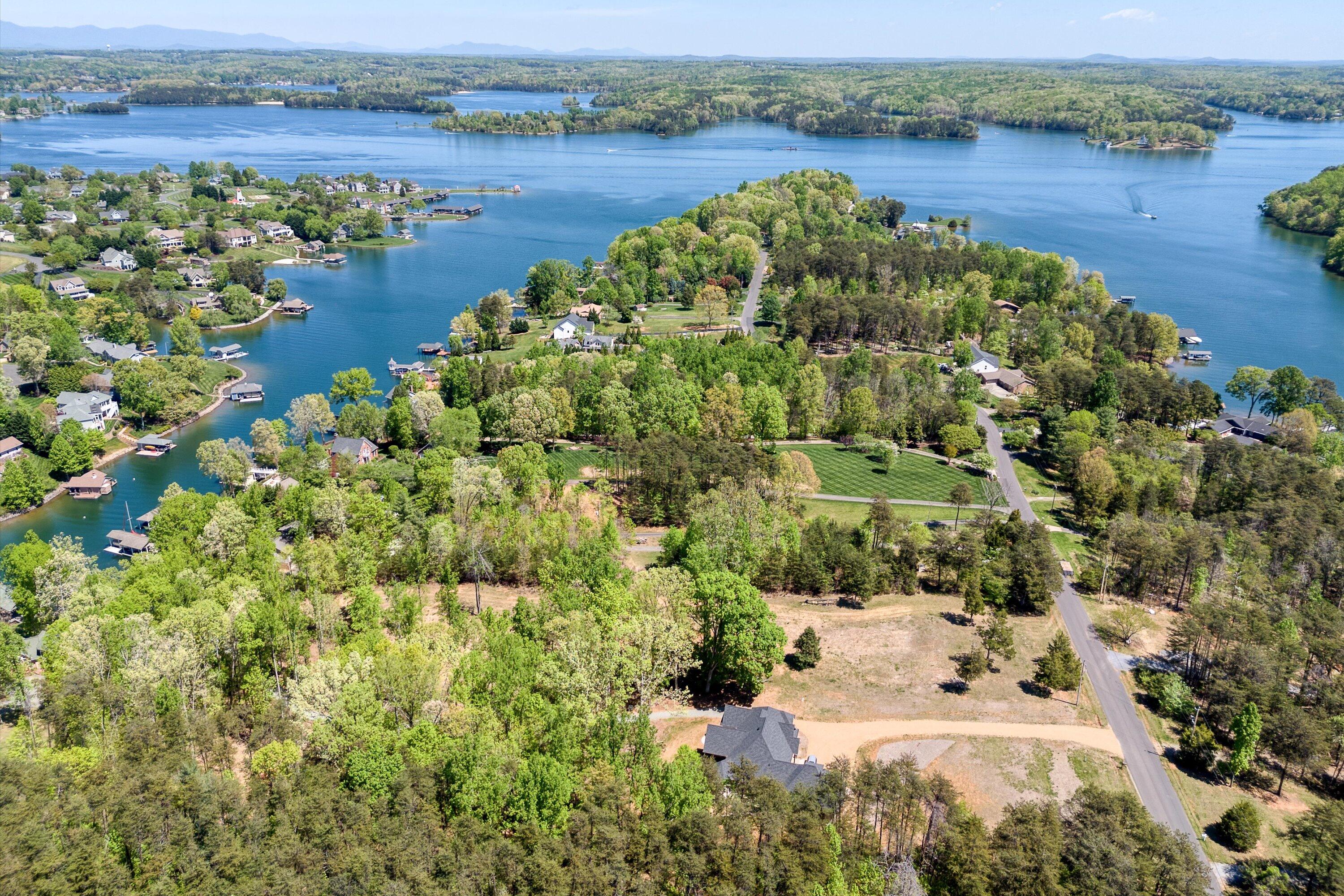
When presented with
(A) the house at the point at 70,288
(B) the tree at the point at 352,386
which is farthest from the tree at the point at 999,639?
(A) the house at the point at 70,288

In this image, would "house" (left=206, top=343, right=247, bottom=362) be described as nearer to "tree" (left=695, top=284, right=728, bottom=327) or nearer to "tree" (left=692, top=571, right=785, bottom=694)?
"tree" (left=695, top=284, right=728, bottom=327)

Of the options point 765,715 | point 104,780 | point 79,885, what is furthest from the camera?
point 765,715

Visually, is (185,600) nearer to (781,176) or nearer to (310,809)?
(310,809)

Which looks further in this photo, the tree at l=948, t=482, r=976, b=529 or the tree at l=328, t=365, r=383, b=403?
the tree at l=328, t=365, r=383, b=403

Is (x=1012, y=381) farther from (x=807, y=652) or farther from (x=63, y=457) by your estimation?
(x=63, y=457)

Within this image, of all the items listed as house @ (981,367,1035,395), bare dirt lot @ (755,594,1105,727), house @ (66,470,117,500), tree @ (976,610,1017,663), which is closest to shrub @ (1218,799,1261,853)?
bare dirt lot @ (755,594,1105,727)

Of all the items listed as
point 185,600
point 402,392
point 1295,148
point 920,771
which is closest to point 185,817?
point 185,600
